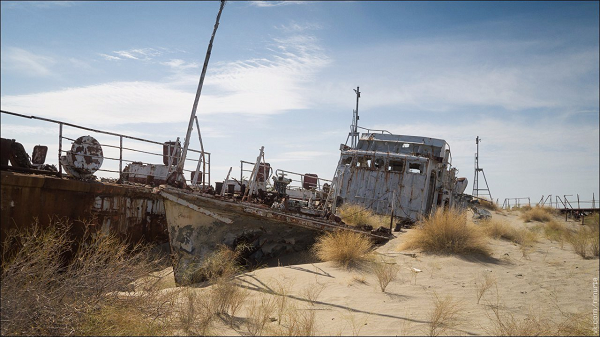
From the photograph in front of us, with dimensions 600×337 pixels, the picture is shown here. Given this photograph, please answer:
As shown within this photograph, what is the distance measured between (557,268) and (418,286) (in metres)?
3.35

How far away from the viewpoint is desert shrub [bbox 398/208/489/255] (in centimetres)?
947

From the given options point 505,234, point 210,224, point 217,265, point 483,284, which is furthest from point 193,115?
point 505,234

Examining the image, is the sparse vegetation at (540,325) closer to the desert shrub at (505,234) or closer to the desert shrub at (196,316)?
the desert shrub at (196,316)

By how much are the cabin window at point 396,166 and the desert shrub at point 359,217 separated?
2.01 meters

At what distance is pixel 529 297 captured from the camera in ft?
20.2

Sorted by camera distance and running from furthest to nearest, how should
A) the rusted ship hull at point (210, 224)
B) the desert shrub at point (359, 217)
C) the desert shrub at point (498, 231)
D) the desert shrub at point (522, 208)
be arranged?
1. the desert shrub at point (522, 208)
2. the desert shrub at point (359, 217)
3. the desert shrub at point (498, 231)
4. the rusted ship hull at point (210, 224)

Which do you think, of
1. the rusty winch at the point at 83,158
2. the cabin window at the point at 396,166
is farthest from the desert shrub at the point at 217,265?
the cabin window at the point at 396,166

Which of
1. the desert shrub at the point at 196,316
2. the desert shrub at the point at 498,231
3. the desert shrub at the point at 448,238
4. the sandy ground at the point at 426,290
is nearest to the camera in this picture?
the desert shrub at the point at 196,316

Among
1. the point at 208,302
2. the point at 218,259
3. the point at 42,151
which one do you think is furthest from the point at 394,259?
the point at 42,151

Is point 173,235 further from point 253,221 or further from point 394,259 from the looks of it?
point 394,259

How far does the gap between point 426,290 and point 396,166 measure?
10.1 m

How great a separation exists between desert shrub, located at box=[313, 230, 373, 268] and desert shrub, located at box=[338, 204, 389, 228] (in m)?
4.00

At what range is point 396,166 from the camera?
16312 mm

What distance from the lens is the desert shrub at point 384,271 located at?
6.67m
